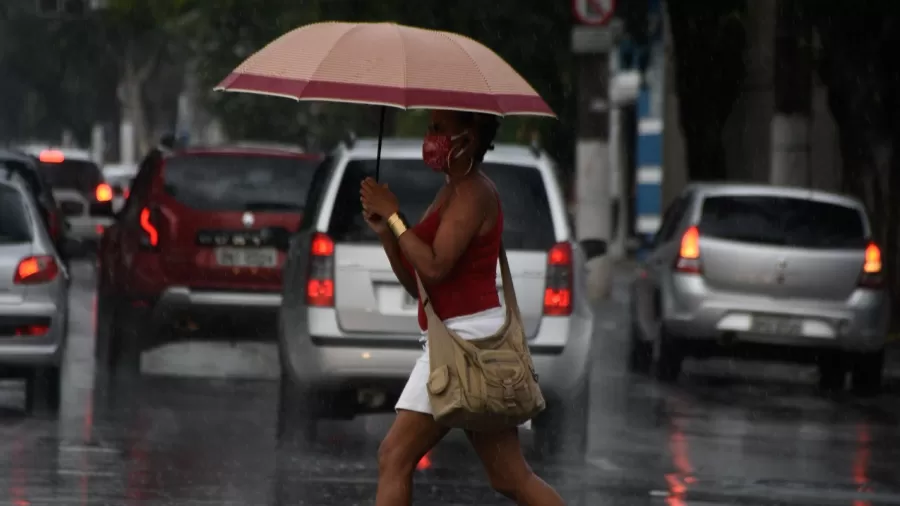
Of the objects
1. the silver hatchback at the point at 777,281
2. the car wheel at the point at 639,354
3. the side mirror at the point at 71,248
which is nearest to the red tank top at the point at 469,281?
the side mirror at the point at 71,248


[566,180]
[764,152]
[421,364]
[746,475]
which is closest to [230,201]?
[746,475]

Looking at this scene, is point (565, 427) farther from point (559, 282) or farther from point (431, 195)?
point (431, 195)

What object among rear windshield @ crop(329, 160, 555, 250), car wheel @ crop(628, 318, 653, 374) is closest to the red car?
car wheel @ crop(628, 318, 653, 374)

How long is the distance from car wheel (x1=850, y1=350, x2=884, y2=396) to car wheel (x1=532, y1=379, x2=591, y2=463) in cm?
491

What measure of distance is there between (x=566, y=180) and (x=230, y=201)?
33057 millimetres

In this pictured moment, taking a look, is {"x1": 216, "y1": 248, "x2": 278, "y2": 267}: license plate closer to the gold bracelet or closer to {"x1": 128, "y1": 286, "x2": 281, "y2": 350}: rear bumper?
{"x1": 128, "y1": 286, "x2": 281, "y2": 350}: rear bumper

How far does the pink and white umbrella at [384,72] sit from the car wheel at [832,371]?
31.3 feet

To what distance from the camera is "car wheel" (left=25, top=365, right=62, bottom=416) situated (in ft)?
44.1

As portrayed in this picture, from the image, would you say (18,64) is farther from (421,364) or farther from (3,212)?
(421,364)

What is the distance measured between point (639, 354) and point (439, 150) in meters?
11.0

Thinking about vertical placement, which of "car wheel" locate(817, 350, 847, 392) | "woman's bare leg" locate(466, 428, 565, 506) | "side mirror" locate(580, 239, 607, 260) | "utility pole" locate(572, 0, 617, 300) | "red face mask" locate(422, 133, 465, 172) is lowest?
"utility pole" locate(572, 0, 617, 300)

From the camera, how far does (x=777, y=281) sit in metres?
16.4

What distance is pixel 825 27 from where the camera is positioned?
20797mm

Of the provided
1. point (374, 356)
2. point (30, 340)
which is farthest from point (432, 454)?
point (30, 340)
